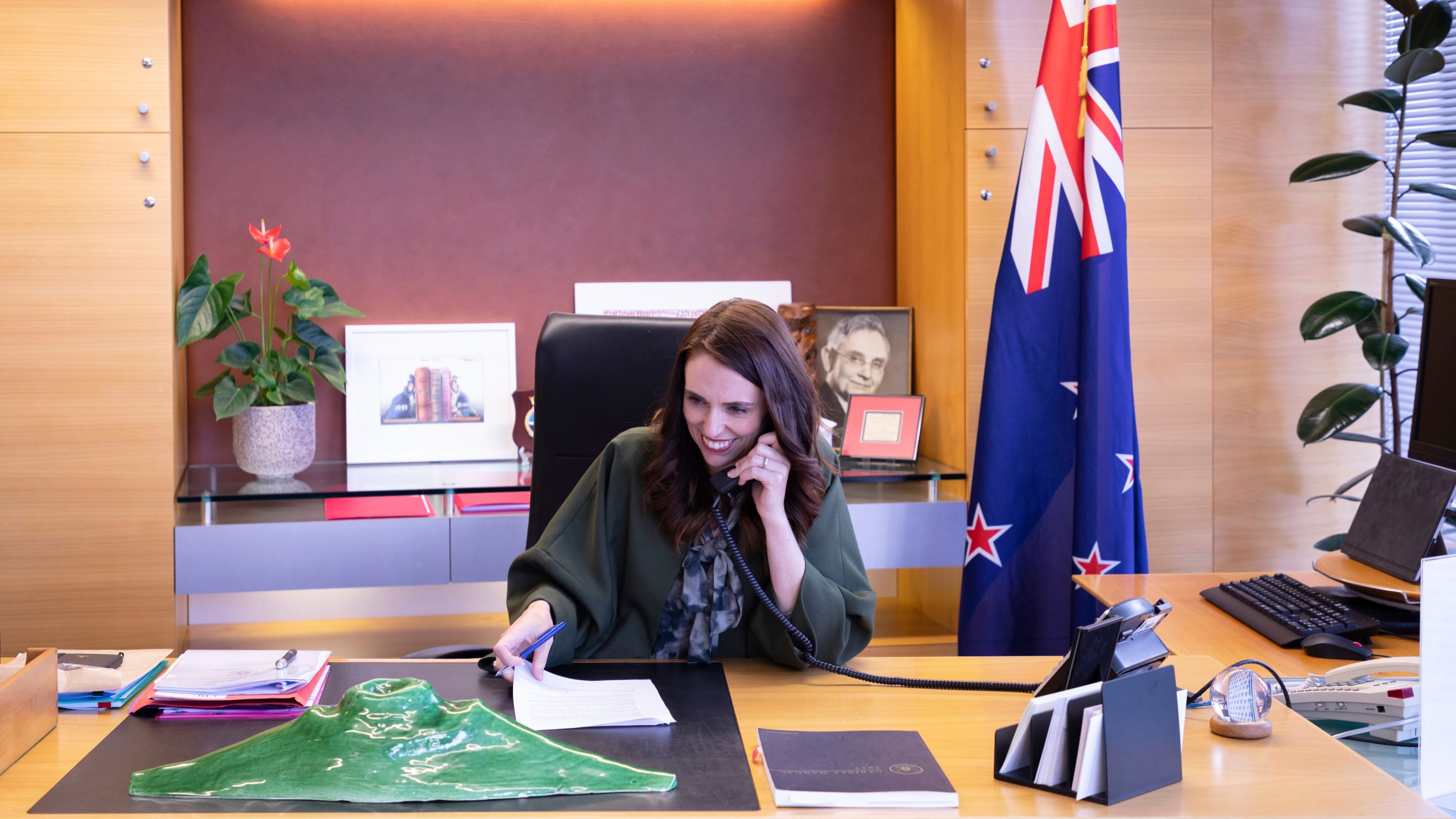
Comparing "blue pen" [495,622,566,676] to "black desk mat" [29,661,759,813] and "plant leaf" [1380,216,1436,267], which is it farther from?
"plant leaf" [1380,216,1436,267]

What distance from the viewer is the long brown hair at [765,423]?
179 cm

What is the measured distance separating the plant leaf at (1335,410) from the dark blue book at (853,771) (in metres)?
2.15

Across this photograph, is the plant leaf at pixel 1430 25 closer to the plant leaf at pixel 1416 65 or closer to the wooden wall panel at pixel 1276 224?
the plant leaf at pixel 1416 65

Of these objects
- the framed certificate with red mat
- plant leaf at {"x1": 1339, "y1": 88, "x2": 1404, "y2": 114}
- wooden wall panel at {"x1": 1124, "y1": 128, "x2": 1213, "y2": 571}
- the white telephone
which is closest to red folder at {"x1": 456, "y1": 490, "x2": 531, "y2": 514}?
the framed certificate with red mat

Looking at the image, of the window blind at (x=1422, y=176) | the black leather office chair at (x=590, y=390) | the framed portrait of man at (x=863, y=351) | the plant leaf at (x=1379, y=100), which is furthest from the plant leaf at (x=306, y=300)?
the window blind at (x=1422, y=176)

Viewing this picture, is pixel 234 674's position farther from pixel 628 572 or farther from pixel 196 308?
pixel 196 308

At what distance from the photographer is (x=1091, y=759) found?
1.21 meters

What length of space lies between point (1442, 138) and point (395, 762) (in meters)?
2.83

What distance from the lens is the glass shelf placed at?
3.03m

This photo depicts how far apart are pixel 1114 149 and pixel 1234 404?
884mm

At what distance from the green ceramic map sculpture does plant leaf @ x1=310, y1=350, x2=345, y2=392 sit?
2016 mm

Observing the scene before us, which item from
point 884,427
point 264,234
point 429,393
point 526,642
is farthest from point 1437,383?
point 264,234

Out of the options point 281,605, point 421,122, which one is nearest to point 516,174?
point 421,122

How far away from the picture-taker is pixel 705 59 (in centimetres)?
362
